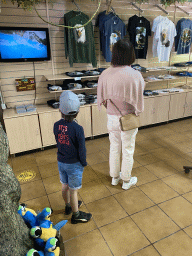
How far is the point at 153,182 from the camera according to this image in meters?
2.68

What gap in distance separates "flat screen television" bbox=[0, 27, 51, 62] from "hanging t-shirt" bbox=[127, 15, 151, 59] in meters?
1.75

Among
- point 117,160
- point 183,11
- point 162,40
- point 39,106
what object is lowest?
point 117,160

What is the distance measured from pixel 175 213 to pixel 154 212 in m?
0.22

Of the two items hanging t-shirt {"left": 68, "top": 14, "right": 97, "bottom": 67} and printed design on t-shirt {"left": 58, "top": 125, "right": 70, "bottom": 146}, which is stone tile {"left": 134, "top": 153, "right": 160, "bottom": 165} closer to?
printed design on t-shirt {"left": 58, "top": 125, "right": 70, "bottom": 146}

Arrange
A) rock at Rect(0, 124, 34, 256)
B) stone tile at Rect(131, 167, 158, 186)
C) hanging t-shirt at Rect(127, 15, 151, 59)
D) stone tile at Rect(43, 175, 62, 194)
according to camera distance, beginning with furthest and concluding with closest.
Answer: hanging t-shirt at Rect(127, 15, 151, 59), stone tile at Rect(131, 167, 158, 186), stone tile at Rect(43, 175, 62, 194), rock at Rect(0, 124, 34, 256)

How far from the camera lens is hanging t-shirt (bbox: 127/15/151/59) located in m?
4.05

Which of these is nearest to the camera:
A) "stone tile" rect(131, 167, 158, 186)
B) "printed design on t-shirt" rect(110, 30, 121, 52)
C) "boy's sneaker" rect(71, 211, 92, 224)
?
"boy's sneaker" rect(71, 211, 92, 224)

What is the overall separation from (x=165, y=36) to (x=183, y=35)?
0.61 m

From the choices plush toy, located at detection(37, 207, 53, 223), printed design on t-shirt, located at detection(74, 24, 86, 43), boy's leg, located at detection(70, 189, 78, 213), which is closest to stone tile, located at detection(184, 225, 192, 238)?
boy's leg, located at detection(70, 189, 78, 213)

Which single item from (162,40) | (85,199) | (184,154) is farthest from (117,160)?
(162,40)

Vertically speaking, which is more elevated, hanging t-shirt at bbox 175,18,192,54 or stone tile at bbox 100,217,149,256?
hanging t-shirt at bbox 175,18,192,54

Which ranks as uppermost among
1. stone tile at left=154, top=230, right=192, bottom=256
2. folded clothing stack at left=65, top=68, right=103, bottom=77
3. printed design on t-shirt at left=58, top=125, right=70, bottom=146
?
folded clothing stack at left=65, top=68, right=103, bottom=77

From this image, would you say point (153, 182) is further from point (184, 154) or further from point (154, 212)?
point (184, 154)

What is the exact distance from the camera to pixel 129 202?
A: 232cm
